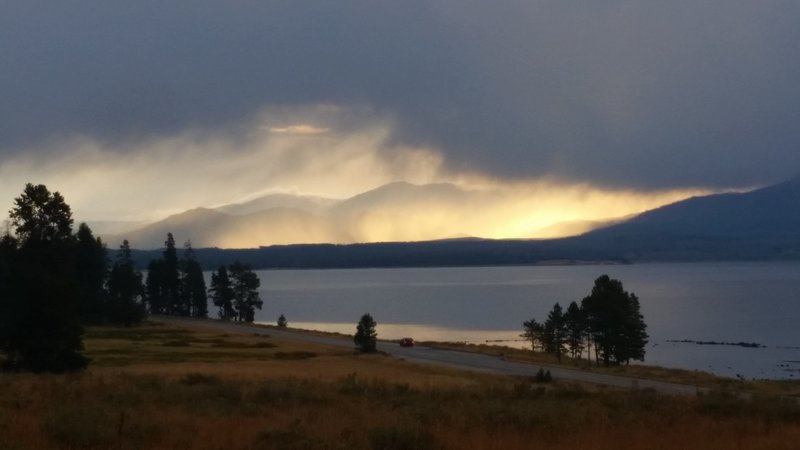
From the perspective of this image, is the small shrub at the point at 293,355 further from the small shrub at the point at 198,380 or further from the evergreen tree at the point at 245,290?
the evergreen tree at the point at 245,290

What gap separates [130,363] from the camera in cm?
4962

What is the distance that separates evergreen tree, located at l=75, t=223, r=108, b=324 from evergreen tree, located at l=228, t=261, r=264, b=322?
34.8 metres

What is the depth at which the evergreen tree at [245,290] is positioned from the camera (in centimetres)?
14150

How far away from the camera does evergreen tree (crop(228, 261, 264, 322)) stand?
5571 inches

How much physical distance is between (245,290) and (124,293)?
28.3 meters

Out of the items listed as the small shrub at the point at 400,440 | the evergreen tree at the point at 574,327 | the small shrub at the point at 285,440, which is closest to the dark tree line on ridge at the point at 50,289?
the small shrub at the point at 285,440

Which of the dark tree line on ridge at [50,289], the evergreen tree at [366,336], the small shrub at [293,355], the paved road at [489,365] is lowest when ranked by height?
the paved road at [489,365]

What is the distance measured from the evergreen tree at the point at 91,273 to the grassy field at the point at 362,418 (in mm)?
72062

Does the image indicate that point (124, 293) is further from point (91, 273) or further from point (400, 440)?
point (400, 440)

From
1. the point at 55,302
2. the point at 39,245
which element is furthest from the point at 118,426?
the point at 39,245

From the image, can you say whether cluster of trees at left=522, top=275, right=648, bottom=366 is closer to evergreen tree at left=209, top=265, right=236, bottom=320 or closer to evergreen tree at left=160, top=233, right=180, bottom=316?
evergreen tree at left=209, top=265, right=236, bottom=320

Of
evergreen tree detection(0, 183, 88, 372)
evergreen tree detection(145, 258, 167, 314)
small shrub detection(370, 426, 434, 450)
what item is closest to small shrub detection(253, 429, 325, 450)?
small shrub detection(370, 426, 434, 450)

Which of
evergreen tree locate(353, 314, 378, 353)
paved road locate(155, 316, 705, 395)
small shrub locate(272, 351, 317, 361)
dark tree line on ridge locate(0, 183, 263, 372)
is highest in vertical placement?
dark tree line on ridge locate(0, 183, 263, 372)

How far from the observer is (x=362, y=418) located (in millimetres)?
17109
